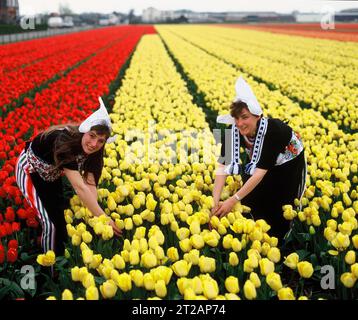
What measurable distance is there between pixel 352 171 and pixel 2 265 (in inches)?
135

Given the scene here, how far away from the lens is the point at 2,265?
3.47 m

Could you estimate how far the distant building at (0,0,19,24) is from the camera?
49259 millimetres

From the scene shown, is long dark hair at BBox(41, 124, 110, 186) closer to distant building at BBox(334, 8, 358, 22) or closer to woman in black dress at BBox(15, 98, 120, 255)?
woman in black dress at BBox(15, 98, 120, 255)

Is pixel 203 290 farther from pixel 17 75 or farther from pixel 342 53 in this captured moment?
pixel 342 53

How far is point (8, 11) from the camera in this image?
5062cm

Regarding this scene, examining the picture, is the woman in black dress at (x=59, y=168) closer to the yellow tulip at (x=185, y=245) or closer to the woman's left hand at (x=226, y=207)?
the yellow tulip at (x=185, y=245)

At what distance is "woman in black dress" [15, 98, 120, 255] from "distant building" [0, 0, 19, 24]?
49541 millimetres

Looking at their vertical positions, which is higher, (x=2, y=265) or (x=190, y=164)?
(x=190, y=164)

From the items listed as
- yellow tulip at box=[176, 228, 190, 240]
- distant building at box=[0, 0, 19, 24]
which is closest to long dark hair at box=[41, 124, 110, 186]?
yellow tulip at box=[176, 228, 190, 240]

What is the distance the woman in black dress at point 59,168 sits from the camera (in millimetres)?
3504

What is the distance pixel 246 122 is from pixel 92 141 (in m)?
1.17

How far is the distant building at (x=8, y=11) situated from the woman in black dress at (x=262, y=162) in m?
50.0

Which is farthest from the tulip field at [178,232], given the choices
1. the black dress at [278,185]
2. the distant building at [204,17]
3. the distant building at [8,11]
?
the distant building at [204,17]
